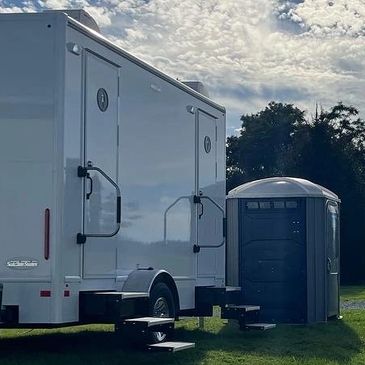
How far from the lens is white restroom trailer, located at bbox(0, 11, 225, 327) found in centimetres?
802

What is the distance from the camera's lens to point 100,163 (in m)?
8.86

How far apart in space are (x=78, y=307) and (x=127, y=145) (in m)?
2.19

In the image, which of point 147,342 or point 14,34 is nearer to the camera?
point 14,34

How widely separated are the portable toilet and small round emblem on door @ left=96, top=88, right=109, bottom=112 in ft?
22.3

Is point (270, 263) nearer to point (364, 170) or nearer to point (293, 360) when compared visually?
point (293, 360)

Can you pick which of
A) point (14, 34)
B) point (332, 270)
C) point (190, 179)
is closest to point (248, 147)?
point (332, 270)

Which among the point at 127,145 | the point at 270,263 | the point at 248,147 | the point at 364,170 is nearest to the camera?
the point at 127,145

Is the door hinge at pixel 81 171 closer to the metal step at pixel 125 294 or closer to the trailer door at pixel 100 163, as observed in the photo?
the trailer door at pixel 100 163

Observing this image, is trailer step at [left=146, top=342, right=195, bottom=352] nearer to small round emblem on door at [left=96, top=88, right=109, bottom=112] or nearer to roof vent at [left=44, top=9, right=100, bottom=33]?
small round emblem on door at [left=96, top=88, right=109, bottom=112]

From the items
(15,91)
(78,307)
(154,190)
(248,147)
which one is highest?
(248,147)

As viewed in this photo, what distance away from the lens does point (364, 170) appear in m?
46.4

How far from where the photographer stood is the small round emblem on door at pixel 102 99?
8.90m

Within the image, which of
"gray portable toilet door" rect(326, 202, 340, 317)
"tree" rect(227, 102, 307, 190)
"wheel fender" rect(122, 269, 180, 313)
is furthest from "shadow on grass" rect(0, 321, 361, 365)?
"tree" rect(227, 102, 307, 190)

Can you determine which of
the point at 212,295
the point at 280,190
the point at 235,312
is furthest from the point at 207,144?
the point at 280,190
